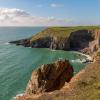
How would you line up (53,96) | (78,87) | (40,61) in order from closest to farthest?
(53,96)
(78,87)
(40,61)

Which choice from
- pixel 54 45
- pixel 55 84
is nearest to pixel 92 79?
pixel 55 84

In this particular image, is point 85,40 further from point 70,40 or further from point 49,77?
point 49,77

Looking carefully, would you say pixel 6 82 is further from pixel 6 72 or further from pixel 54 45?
pixel 54 45

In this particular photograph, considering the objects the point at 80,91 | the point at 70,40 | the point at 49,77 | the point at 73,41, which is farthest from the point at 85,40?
the point at 80,91

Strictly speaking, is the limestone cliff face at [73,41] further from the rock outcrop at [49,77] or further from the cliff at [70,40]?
the rock outcrop at [49,77]

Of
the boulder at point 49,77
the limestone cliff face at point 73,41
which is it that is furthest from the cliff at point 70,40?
the boulder at point 49,77

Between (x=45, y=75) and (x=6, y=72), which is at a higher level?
(x=45, y=75)

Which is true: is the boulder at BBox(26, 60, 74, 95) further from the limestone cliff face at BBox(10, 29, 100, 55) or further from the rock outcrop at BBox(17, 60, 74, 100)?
the limestone cliff face at BBox(10, 29, 100, 55)
